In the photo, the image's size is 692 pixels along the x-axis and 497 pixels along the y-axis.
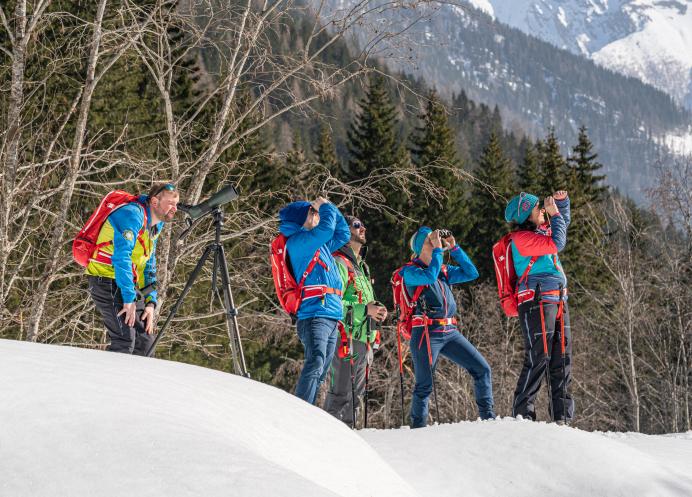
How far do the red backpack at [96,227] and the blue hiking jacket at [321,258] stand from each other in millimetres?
1123

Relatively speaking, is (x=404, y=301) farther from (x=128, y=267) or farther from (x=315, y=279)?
(x=128, y=267)

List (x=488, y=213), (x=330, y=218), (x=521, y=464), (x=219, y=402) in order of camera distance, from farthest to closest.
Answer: (x=488, y=213)
(x=330, y=218)
(x=521, y=464)
(x=219, y=402)

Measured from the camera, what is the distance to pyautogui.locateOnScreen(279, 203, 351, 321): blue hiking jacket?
19.0 feet

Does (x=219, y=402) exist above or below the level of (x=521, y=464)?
above

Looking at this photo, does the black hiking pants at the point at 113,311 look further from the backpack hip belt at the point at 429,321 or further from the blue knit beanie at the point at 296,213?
the backpack hip belt at the point at 429,321

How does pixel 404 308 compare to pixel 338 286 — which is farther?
pixel 404 308

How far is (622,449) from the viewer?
16.0 ft

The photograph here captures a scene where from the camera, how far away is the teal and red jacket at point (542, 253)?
21.7 feet

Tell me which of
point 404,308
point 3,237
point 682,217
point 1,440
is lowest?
point 1,440

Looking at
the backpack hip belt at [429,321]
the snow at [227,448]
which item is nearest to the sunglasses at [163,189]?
the snow at [227,448]

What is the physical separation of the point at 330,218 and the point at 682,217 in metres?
21.7

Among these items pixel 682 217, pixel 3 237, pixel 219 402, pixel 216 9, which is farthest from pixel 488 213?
pixel 219 402

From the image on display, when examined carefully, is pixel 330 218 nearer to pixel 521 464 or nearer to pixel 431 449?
pixel 431 449

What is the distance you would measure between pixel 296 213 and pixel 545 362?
8.03 ft
